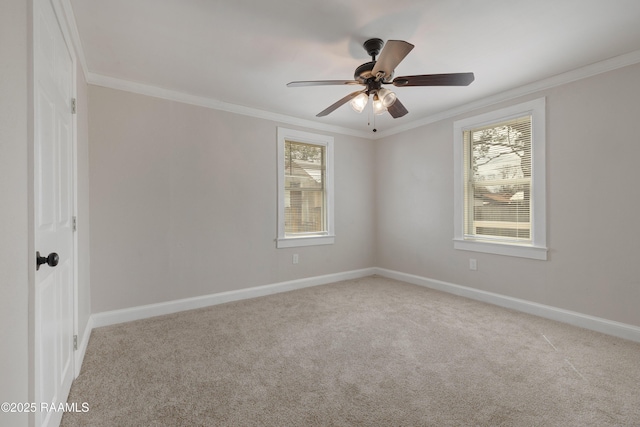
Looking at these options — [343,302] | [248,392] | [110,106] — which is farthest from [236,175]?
[248,392]

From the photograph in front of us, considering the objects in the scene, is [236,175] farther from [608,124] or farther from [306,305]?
[608,124]

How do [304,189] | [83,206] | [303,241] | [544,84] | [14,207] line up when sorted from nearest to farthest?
[14,207], [83,206], [544,84], [303,241], [304,189]

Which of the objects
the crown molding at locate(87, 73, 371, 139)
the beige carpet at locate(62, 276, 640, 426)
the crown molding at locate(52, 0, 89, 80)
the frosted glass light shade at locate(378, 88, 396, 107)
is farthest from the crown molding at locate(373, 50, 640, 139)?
the crown molding at locate(52, 0, 89, 80)

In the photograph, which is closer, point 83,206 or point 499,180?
point 83,206

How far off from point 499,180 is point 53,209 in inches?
161

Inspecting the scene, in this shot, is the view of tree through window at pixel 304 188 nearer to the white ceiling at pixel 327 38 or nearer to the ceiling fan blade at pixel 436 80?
the white ceiling at pixel 327 38

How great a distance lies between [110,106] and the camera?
296cm

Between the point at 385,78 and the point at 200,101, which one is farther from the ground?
the point at 200,101

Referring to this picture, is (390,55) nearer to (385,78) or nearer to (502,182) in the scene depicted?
(385,78)

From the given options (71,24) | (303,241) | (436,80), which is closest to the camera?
(71,24)

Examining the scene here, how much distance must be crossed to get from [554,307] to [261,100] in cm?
396

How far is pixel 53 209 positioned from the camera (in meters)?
1.57

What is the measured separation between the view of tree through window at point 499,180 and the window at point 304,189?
1.97 m

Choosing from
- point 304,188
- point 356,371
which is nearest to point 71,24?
point 304,188
